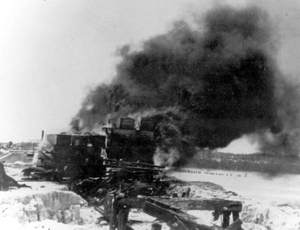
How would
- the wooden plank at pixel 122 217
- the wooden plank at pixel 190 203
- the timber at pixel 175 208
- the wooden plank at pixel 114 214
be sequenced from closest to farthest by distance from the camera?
the timber at pixel 175 208
the wooden plank at pixel 190 203
the wooden plank at pixel 122 217
the wooden plank at pixel 114 214

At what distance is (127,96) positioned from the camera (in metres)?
29.1

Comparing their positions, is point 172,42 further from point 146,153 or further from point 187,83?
point 146,153

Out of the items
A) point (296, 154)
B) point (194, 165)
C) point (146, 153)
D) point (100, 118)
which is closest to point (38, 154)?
point (146, 153)

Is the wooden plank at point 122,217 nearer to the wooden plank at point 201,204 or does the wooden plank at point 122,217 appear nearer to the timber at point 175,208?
the timber at point 175,208

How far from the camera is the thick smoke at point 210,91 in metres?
23.8

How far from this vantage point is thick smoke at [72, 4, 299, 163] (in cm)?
2377

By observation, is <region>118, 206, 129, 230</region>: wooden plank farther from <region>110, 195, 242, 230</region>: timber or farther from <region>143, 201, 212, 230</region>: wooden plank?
<region>143, 201, 212, 230</region>: wooden plank

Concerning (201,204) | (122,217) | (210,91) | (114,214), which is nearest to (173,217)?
(201,204)

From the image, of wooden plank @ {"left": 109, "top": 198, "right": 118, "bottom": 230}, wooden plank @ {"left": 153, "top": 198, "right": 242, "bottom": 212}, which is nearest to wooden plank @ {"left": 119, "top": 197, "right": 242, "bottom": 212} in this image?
wooden plank @ {"left": 153, "top": 198, "right": 242, "bottom": 212}

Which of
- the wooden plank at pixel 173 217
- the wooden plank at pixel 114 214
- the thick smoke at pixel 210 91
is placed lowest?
the wooden plank at pixel 114 214

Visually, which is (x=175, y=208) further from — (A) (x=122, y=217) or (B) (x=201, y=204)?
(A) (x=122, y=217)

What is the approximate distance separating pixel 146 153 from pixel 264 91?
34.0 ft

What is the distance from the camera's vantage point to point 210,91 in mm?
26359

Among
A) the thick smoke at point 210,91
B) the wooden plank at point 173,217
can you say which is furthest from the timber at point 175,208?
the thick smoke at point 210,91
